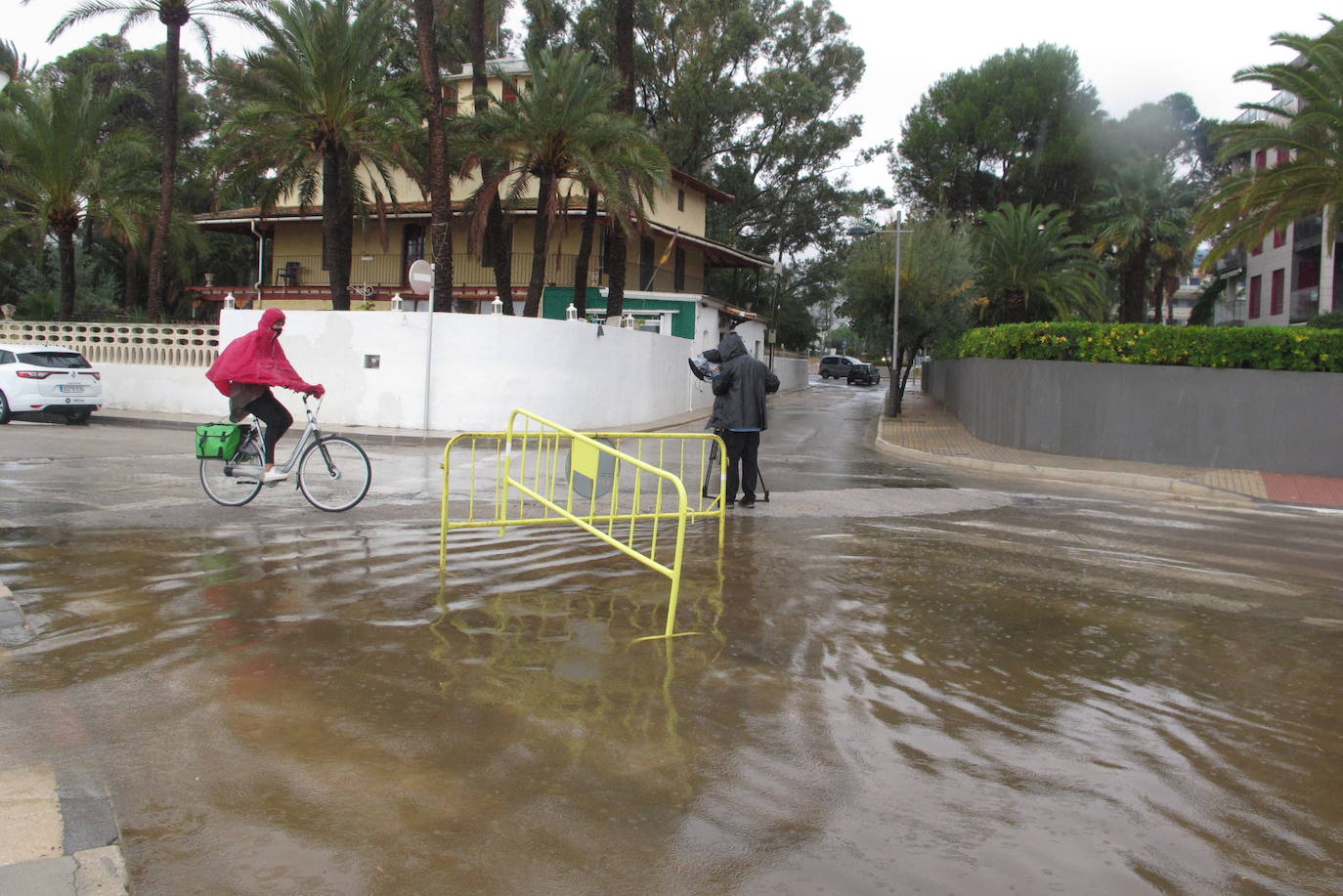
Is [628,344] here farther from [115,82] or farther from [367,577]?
[115,82]

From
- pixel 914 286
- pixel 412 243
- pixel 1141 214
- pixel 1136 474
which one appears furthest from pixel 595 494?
pixel 1141 214

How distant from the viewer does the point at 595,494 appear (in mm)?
7758

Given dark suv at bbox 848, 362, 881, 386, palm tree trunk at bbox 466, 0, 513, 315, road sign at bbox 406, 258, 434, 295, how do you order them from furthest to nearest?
1. dark suv at bbox 848, 362, 881, 386
2. palm tree trunk at bbox 466, 0, 513, 315
3. road sign at bbox 406, 258, 434, 295

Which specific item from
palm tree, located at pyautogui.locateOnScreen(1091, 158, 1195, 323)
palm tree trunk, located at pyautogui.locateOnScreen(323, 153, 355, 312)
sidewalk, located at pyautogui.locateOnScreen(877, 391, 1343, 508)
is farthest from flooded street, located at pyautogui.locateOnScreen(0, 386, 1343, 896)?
palm tree, located at pyautogui.locateOnScreen(1091, 158, 1195, 323)

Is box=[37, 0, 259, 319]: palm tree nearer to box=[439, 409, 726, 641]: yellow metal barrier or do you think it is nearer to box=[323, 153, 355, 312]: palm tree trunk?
box=[323, 153, 355, 312]: palm tree trunk

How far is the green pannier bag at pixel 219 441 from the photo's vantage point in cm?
969

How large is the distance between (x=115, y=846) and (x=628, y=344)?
2241cm

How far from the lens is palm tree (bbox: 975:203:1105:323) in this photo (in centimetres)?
3559

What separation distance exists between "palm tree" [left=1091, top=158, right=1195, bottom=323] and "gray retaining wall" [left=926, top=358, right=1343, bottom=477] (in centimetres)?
2760

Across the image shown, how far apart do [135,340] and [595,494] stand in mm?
21122

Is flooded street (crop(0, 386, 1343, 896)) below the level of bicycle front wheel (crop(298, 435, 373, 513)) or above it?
below

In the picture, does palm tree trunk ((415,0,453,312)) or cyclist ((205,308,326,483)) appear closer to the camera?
cyclist ((205,308,326,483))

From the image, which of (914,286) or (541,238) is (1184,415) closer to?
(914,286)

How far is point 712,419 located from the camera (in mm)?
10672
